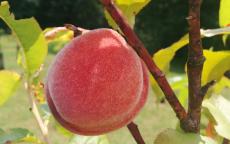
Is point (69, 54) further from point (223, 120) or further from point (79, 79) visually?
point (223, 120)

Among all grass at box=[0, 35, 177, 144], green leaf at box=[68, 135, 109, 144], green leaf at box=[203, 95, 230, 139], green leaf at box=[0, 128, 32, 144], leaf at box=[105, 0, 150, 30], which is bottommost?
grass at box=[0, 35, 177, 144]

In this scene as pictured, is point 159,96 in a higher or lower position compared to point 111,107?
lower

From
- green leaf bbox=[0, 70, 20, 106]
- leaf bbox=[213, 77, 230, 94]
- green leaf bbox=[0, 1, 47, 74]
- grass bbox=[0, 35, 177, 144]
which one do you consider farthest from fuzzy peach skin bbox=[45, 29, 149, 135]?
grass bbox=[0, 35, 177, 144]

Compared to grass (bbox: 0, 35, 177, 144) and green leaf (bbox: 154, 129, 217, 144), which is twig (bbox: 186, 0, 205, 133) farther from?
grass (bbox: 0, 35, 177, 144)

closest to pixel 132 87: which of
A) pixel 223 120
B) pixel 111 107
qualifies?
pixel 111 107

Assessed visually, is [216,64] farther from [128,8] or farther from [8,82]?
[8,82]

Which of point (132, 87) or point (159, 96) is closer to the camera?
point (132, 87)
